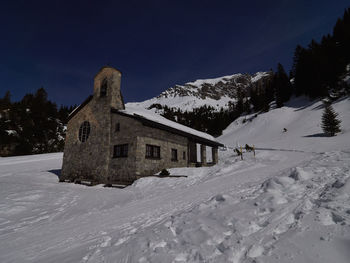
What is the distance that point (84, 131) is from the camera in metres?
16.8

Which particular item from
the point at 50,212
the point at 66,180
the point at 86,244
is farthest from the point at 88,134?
the point at 86,244

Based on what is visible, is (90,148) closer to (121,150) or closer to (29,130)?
(121,150)

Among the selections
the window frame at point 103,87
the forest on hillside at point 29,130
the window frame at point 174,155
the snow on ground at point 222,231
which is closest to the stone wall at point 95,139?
the window frame at point 103,87

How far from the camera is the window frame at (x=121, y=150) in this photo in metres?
13.9

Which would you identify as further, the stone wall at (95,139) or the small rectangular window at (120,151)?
the stone wall at (95,139)

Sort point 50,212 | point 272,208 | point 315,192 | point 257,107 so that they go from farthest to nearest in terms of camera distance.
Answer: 1. point 257,107
2. point 50,212
3. point 315,192
4. point 272,208

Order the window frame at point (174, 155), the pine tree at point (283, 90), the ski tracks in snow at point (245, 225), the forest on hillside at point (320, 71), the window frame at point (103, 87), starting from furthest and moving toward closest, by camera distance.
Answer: the pine tree at point (283, 90) → the forest on hillside at point (320, 71) → the window frame at point (103, 87) → the window frame at point (174, 155) → the ski tracks in snow at point (245, 225)

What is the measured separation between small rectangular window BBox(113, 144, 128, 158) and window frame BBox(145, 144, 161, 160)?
164 centimetres

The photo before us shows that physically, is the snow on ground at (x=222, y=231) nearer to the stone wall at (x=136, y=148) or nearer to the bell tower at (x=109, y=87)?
the stone wall at (x=136, y=148)

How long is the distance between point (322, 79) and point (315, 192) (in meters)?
47.1

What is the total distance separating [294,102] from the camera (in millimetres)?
45375

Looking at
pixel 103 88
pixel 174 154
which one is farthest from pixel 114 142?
pixel 103 88

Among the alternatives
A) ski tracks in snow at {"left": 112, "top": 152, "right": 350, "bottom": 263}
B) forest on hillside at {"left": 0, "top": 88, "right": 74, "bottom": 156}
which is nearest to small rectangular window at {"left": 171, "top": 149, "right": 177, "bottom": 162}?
ski tracks in snow at {"left": 112, "top": 152, "right": 350, "bottom": 263}

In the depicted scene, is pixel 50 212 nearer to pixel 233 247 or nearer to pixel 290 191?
pixel 233 247
